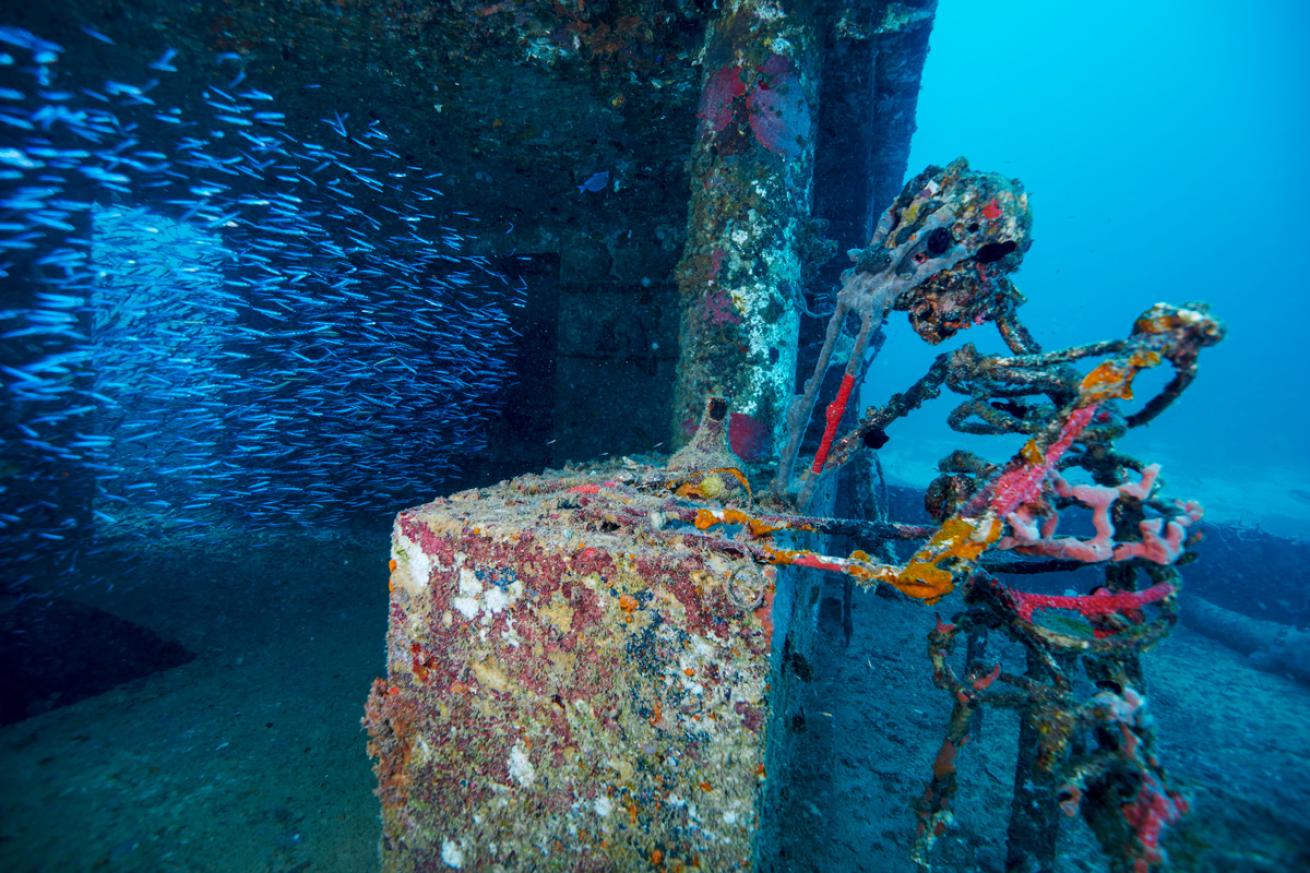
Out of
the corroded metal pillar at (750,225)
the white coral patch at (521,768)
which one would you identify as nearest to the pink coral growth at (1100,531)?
the white coral patch at (521,768)

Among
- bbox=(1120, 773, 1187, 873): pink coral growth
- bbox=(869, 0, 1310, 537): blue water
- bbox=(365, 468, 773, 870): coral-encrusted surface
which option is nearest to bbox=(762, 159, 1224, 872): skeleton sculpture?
bbox=(1120, 773, 1187, 873): pink coral growth

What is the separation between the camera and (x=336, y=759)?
3.87m

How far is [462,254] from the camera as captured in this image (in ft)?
21.7

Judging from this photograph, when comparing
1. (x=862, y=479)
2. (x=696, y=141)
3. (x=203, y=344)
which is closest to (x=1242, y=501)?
(x=862, y=479)

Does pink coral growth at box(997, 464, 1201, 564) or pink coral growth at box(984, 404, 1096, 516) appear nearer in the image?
pink coral growth at box(997, 464, 1201, 564)

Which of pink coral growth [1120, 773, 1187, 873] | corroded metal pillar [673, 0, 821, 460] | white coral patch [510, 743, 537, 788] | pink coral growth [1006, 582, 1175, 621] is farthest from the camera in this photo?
corroded metal pillar [673, 0, 821, 460]

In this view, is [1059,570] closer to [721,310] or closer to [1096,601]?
[1096,601]

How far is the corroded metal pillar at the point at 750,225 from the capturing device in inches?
142

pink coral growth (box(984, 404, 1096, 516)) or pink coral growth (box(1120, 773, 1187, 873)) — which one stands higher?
pink coral growth (box(984, 404, 1096, 516))

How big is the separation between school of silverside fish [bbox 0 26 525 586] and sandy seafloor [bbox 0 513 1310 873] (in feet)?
5.99

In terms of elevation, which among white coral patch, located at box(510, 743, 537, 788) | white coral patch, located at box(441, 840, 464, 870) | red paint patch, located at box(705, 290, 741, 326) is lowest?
white coral patch, located at box(441, 840, 464, 870)

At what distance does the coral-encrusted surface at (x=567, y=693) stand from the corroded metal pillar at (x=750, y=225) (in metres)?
1.62

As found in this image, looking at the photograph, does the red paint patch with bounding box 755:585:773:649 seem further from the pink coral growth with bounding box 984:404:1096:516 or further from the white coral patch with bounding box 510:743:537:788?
the white coral patch with bounding box 510:743:537:788

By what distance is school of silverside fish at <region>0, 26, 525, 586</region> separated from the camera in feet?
17.2
